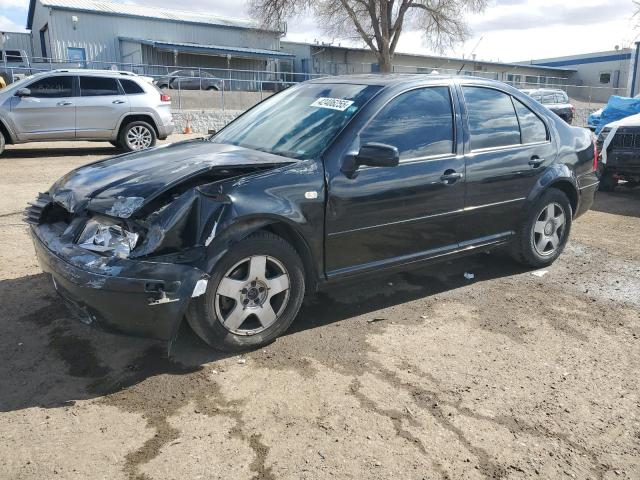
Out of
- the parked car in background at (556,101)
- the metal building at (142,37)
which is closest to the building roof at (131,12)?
the metal building at (142,37)

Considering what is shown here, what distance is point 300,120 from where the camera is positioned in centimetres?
403

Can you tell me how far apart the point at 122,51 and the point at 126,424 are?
35.9 m

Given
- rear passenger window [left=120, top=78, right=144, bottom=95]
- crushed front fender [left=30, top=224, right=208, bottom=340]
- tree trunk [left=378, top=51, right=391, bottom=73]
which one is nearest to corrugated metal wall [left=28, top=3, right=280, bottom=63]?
tree trunk [left=378, top=51, right=391, bottom=73]

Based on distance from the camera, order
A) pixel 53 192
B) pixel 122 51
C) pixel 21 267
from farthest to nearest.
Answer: pixel 122 51
pixel 21 267
pixel 53 192

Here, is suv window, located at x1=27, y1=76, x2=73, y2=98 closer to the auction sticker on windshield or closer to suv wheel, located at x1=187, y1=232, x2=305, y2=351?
the auction sticker on windshield

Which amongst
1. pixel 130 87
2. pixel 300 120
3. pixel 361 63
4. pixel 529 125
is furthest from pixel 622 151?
pixel 361 63

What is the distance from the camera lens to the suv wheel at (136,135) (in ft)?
39.9

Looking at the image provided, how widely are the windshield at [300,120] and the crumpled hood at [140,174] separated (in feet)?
0.59

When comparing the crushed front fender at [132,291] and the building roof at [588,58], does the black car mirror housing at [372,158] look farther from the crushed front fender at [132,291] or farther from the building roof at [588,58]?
the building roof at [588,58]

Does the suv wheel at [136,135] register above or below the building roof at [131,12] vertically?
below

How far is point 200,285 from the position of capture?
9.98ft

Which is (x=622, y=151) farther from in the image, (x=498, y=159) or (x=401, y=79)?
(x=401, y=79)

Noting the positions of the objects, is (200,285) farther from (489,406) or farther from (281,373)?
(489,406)

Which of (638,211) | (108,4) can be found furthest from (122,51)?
(638,211)
